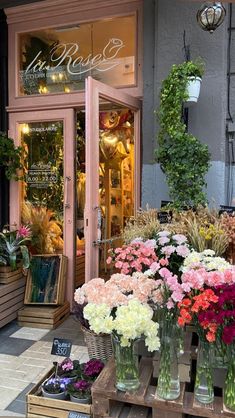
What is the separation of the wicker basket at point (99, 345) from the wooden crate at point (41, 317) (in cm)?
109

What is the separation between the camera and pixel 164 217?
3270mm

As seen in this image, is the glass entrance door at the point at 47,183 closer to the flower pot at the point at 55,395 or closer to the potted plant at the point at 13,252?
the potted plant at the point at 13,252

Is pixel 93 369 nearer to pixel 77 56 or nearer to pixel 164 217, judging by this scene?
pixel 164 217

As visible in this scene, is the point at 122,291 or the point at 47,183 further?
the point at 47,183

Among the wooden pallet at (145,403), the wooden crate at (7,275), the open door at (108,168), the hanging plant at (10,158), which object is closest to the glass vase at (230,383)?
the wooden pallet at (145,403)

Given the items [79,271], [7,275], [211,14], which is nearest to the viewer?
[211,14]

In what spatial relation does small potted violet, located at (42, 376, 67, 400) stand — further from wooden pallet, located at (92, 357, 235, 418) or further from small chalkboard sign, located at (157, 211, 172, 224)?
small chalkboard sign, located at (157, 211, 172, 224)

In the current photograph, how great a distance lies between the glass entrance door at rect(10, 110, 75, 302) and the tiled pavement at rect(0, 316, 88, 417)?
649 millimetres

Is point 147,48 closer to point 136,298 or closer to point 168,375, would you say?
point 136,298

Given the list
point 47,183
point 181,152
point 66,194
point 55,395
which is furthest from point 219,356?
point 47,183

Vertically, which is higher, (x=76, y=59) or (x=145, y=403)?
(x=76, y=59)

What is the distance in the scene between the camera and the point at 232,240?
251cm

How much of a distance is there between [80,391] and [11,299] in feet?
6.68

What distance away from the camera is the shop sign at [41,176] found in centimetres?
442
